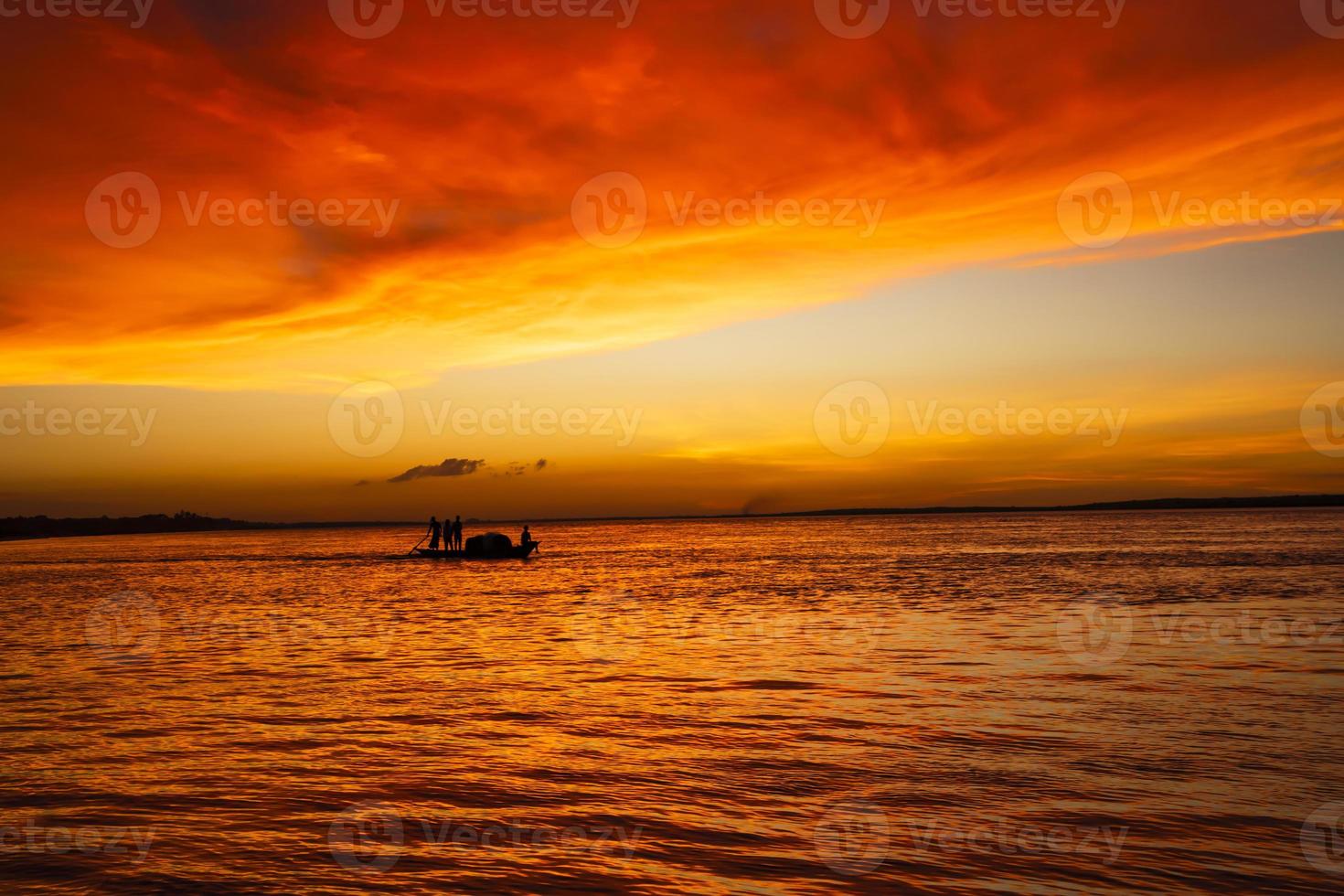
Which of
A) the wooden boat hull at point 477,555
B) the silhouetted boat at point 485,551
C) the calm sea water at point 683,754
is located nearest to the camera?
the calm sea water at point 683,754

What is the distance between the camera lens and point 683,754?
1609cm

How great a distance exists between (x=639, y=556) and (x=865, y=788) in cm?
9450

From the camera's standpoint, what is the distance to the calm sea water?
36.5 feet

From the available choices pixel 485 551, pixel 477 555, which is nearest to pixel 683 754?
pixel 485 551

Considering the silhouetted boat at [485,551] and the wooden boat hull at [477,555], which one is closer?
the wooden boat hull at [477,555]

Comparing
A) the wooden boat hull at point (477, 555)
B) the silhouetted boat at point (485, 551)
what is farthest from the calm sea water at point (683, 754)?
the silhouetted boat at point (485, 551)

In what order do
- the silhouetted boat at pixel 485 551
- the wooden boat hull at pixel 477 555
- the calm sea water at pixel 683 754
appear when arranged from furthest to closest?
the silhouetted boat at pixel 485 551 < the wooden boat hull at pixel 477 555 < the calm sea water at pixel 683 754

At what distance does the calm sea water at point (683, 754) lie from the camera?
11.1m

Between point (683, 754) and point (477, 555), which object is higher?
point (477, 555)

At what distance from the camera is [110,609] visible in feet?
145

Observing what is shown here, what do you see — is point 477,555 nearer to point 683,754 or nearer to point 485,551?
point 485,551

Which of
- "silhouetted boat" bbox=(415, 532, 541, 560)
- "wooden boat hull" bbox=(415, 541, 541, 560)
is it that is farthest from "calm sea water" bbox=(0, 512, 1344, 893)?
"silhouetted boat" bbox=(415, 532, 541, 560)

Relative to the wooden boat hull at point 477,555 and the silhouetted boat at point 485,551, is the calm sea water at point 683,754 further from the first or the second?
the silhouetted boat at point 485,551

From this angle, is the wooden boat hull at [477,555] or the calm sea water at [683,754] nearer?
the calm sea water at [683,754]
